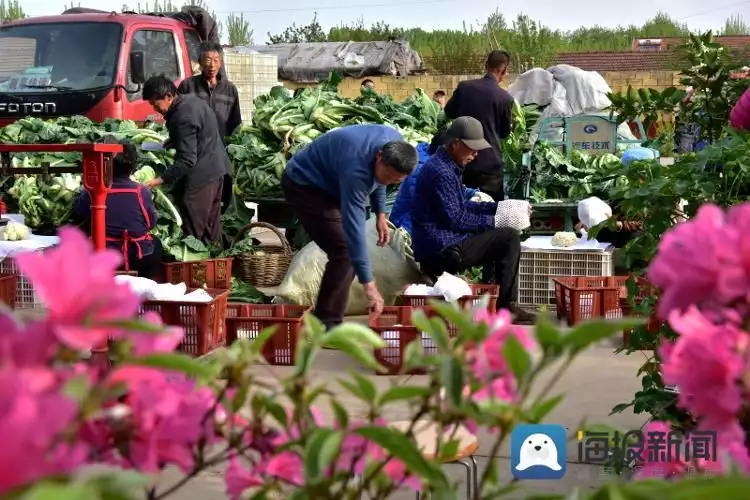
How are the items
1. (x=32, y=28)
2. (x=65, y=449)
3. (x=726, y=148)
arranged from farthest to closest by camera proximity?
(x=32, y=28)
(x=726, y=148)
(x=65, y=449)

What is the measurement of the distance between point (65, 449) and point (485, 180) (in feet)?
24.1

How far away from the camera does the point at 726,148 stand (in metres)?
3.15

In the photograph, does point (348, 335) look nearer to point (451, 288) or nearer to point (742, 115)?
point (742, 115)

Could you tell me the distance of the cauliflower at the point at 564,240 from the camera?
7.01m

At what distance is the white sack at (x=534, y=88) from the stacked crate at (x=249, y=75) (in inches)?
184

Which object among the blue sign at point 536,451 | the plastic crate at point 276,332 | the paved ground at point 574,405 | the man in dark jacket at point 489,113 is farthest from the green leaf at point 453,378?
the man in dark jacket at point 489,113

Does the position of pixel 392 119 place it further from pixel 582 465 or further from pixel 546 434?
pixel 546 434

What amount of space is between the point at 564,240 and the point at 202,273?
2414mm

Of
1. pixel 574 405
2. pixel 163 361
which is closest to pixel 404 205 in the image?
pixel 574 405

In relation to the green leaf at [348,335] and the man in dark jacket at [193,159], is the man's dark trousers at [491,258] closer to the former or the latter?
the man in dark jacket at [193,159]

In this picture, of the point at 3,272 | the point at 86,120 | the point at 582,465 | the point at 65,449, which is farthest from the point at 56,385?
the point at 86,120

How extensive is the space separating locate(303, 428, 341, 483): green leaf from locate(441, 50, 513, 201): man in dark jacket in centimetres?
695

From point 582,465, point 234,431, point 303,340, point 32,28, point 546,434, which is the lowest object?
point 582,465

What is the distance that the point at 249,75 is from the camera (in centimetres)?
1380
